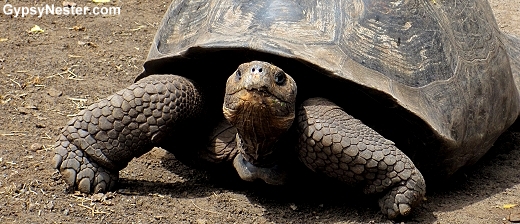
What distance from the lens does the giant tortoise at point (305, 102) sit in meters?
3.88

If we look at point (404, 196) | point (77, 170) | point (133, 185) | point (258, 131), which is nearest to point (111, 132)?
point (77, 170)

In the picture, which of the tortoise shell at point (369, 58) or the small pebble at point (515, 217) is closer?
the tortoise shell at point (369, 58)

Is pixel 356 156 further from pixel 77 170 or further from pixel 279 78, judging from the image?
pixel 77 170

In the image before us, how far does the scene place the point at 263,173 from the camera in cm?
414

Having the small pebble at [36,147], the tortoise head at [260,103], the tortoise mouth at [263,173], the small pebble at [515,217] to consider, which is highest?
the tortoise head at [260,103]

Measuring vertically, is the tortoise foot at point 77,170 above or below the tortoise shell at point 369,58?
below

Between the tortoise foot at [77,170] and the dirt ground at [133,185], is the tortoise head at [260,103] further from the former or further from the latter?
the tortoise foot at [77,170]

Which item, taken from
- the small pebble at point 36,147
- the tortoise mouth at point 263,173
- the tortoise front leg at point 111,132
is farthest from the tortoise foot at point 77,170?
the tortoise mouth at point 263,173

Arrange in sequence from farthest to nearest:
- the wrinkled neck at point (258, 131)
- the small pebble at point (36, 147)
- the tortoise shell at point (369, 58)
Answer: the small pebble at point (36, 147)
the tortoise shell at point (369, 58)
the wrinkled neck at point (258, 131)

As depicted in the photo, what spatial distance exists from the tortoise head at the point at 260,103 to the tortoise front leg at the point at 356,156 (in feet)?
0.51

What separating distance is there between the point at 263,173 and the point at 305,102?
16.9 inches

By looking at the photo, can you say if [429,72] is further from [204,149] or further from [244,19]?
[204,149]

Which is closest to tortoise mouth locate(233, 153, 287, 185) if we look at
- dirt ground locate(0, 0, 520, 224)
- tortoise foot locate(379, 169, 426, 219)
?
dirt ground locate(0, 0, 520, 224)

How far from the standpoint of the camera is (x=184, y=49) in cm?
423
